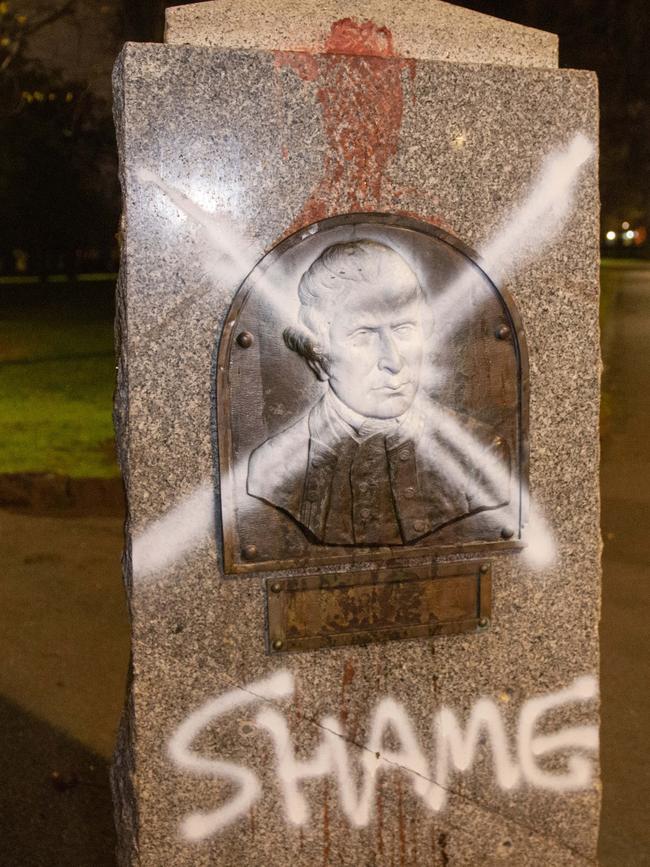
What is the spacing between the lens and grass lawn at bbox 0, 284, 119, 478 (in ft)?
26.5

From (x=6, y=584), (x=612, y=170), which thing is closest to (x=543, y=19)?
(x=6, y=584)

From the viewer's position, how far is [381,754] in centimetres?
247

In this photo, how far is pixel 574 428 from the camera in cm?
249

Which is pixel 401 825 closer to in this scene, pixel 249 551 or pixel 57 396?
pixel 249 551

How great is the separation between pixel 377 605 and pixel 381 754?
373mm

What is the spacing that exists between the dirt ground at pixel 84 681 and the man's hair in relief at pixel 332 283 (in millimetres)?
A: 1936

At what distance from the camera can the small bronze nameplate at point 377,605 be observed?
2.36 metres

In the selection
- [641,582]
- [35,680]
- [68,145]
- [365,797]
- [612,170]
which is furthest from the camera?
[68,145]

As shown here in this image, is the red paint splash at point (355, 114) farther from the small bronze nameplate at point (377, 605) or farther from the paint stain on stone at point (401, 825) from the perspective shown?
the paint stain on stone at point (401, 825)

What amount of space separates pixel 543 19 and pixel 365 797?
11205mm

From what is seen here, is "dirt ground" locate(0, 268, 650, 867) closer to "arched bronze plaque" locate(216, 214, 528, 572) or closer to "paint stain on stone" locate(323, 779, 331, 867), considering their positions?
"paint stain on stone" locate(323, 779, 331, 867)

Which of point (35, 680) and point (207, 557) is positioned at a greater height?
point (207, 557)

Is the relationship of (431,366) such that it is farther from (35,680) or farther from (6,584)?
(6,584)

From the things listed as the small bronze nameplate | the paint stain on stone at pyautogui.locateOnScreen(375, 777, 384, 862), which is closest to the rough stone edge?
the small bronze nameplate
